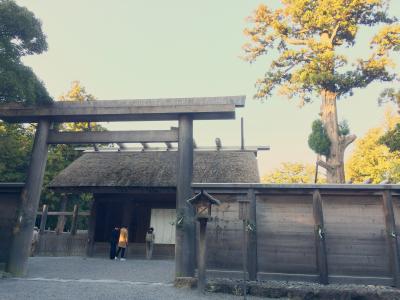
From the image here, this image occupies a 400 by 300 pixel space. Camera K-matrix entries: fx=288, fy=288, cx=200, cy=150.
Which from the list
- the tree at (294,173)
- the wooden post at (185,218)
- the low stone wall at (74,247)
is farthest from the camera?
the tree at (294,173)

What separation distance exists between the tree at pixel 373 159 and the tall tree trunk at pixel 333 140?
12.7 meters

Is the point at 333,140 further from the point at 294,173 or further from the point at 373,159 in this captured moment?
the point at 294,173

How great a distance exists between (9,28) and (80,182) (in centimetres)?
719

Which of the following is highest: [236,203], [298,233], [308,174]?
[308,174]

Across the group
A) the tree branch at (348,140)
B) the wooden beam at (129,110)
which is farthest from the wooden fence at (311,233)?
the tree branch at (348,140)

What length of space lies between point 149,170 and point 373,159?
22.2m

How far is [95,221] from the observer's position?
14.2 metres

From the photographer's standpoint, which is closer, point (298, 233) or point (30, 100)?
point (298, 233)

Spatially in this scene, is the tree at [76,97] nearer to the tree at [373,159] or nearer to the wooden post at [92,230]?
the wooden post at [92,230]

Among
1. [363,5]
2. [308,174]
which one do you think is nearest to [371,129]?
[308,174]

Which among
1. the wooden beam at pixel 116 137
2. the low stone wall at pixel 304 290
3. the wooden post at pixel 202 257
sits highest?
the wooden beam at pixel 116 137

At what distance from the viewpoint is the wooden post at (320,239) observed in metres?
6.61

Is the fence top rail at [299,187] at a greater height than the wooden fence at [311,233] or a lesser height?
greater

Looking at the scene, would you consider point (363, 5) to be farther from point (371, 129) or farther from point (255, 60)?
point (371, 129)
